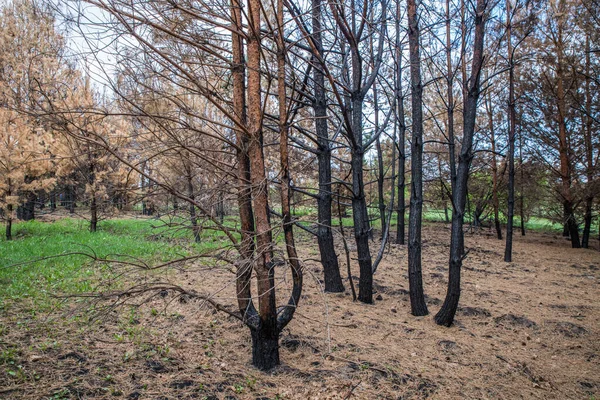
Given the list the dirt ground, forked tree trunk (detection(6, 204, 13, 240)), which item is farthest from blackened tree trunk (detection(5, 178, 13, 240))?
the dirt ground

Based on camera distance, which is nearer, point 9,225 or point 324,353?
point 324,353

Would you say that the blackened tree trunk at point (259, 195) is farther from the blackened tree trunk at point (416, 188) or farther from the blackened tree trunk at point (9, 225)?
the blackened tree trunk at point (9, 225)

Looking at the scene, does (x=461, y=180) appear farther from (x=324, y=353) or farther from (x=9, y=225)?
(x=9, y=225)

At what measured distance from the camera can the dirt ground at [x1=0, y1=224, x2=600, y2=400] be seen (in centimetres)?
272

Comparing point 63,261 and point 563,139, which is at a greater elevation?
point 563,139

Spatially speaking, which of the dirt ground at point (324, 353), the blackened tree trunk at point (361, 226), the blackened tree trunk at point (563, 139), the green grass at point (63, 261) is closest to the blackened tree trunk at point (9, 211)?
the green grass at point (63, 261)

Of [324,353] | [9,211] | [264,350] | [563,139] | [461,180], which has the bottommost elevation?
[324,353]

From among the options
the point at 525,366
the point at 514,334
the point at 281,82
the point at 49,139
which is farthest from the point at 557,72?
the point at 49,139

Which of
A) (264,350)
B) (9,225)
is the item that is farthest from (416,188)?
(9,225)

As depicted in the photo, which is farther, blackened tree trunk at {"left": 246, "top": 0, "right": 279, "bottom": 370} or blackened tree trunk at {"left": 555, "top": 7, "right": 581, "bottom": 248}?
blackened tree trunk at {"left": 555, "top": 7, "right": 581, "bottom": 248}

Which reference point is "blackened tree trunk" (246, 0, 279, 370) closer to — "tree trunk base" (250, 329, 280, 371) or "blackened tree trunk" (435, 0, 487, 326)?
"tree trunk base" (250, 329, 280, 371)

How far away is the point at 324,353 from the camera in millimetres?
3441

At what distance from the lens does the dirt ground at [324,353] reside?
272 cm

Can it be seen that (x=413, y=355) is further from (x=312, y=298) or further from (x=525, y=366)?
(x=312, y=298)
